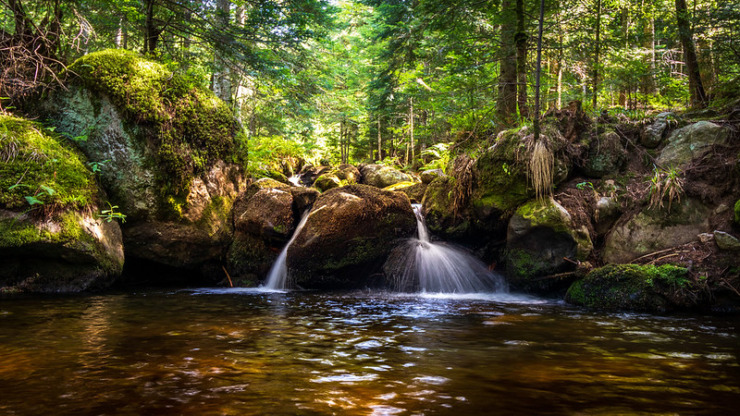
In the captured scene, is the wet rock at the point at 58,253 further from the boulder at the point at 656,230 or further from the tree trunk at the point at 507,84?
the boulder at the point at 656,230

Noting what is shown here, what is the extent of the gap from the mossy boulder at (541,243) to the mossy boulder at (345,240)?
2413 mm

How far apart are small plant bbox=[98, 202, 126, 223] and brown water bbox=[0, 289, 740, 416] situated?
66.6 inches

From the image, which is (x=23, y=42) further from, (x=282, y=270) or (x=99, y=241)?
(x=282, y=270)

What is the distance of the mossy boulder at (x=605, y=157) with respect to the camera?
7.73m

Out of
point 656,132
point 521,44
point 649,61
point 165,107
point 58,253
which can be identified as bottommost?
point 58,253

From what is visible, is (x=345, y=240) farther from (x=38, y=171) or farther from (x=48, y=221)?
(x=38, y=171)

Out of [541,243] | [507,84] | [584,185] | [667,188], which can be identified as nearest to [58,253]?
[541,243]

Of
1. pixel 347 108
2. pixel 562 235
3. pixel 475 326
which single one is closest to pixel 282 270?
pixel 475 326

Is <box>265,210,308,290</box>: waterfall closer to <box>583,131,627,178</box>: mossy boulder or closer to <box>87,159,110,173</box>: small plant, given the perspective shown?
<box>87,159,110,173</box>: small plant

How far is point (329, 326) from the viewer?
4598 millimetres

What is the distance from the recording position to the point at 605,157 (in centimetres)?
778

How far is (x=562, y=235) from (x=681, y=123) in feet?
11.3

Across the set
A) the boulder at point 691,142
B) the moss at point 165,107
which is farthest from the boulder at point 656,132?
the moss at point 165,107

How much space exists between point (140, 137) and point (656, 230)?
9.19 meters
